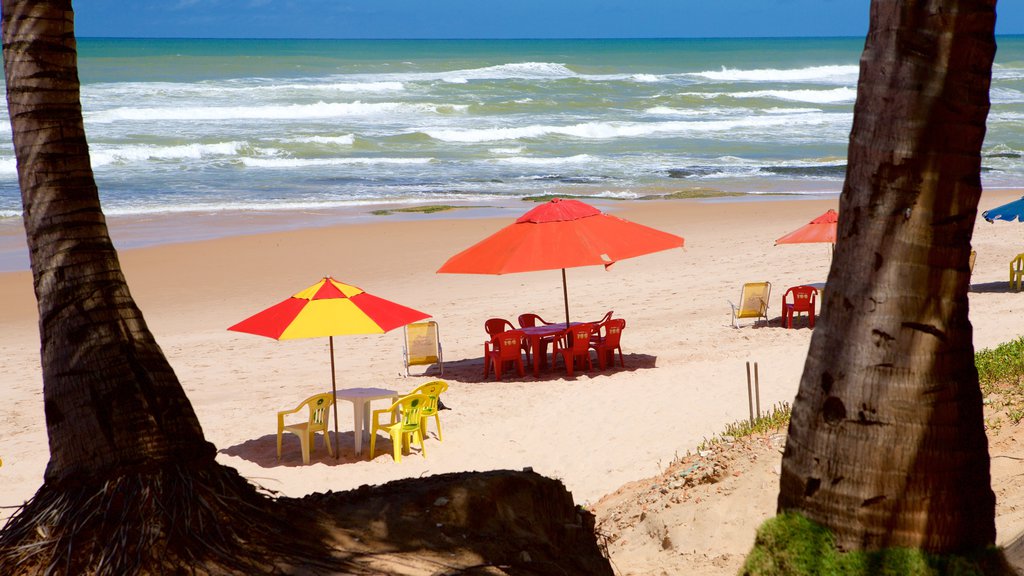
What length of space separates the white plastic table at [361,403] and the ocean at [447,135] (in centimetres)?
1552

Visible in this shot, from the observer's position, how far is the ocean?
28547 millimetres

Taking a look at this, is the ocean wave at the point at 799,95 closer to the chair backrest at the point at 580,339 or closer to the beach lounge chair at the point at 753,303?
the beach lounge chair at the point at 753,303

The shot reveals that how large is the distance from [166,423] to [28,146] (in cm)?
112

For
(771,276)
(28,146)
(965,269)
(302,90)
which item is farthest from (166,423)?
(302,90)

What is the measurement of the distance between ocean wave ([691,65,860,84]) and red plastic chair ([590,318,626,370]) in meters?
61.6

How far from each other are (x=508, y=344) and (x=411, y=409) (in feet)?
8.62

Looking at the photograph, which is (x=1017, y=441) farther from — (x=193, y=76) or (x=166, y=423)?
(x=193, y=76)

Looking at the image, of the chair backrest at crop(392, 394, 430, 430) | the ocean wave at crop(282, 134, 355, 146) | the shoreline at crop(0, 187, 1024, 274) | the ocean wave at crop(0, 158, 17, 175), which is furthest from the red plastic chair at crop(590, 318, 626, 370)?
the ocean wave at crop(282, 134, 355, 146)

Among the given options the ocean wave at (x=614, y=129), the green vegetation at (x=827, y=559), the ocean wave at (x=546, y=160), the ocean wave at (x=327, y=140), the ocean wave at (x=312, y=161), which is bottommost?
the green vegetation at (x=827, y=559)

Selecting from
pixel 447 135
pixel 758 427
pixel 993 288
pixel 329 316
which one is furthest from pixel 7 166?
pixel 758 427

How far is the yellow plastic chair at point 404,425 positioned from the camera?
937 cm

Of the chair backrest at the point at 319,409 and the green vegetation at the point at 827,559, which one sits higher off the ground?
the green vegetation at the point at 827,559

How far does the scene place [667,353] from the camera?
12641 mm

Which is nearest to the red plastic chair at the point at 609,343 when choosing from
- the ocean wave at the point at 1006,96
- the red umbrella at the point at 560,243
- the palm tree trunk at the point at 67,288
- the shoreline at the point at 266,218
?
the red umbrella at the point at 560,243
